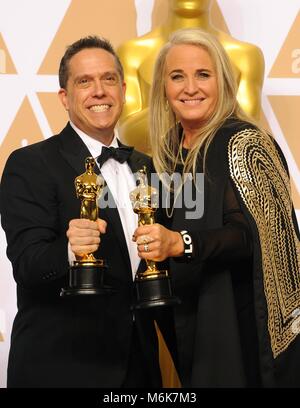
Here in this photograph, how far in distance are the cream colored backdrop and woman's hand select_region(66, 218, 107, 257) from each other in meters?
1.49

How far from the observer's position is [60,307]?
6.68 ft

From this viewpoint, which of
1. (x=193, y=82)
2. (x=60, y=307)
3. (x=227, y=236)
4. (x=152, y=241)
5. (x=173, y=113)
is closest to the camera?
(x=152, y=241)

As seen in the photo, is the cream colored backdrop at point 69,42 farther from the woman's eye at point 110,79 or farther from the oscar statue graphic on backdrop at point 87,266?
the oscar statue graphic on backdrop at point 87,266

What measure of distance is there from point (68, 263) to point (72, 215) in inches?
7.3

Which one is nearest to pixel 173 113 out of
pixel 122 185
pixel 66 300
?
pixel 122 185

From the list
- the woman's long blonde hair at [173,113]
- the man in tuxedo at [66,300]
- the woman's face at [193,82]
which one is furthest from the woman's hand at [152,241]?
the woman's face at [193,82]

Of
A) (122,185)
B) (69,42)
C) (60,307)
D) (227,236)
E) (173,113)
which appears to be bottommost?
(60,307)

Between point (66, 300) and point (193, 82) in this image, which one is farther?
point (193, 82)

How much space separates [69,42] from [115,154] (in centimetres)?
122

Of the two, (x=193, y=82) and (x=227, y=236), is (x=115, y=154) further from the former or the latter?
(x=227, y=236)

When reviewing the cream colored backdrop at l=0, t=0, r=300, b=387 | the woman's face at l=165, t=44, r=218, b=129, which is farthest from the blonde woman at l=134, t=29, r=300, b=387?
the cream colored backdrop at l=0, t=0, r=300, b=387

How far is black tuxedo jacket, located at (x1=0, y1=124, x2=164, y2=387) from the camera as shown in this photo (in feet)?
6.61

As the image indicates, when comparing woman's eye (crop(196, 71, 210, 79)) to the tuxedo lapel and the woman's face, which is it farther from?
the tuxedo lapel
